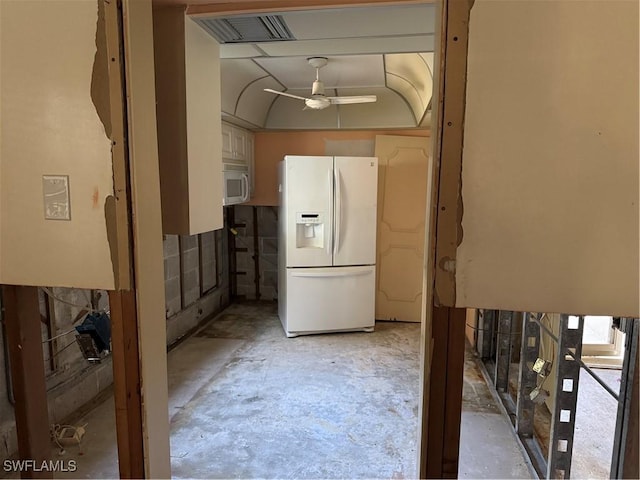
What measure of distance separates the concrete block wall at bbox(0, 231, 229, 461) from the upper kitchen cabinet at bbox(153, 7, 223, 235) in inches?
39.7

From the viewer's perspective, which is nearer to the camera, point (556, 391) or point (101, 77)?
point (101, 77)

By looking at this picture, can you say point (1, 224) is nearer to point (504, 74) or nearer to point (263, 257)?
point (504, 74)

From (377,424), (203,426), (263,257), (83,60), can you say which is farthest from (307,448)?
(263,257)

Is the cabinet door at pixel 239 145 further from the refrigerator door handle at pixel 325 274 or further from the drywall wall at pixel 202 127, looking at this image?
the drywall wall at pixel 202 127

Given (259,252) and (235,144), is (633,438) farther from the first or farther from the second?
(259,252)

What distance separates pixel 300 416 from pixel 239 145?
114 inches

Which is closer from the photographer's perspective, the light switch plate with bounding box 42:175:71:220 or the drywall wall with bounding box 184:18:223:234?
the light switch plate with bounding box 42:175:71:220

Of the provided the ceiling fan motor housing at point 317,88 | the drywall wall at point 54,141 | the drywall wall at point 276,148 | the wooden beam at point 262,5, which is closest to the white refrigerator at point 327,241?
the drywall wall at point 276,148

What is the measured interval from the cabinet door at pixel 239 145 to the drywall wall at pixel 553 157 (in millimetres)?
3671

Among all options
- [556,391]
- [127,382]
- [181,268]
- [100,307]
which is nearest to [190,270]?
[181,268]

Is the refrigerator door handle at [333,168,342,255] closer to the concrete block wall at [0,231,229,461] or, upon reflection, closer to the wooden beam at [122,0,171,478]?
the concrete block wall at [0,231,229,461]

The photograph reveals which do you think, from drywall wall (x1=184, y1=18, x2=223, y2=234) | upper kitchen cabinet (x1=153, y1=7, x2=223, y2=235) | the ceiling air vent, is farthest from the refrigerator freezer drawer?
the ceiling air vent

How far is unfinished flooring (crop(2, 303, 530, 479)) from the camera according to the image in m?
2.30

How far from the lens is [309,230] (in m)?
4.21
